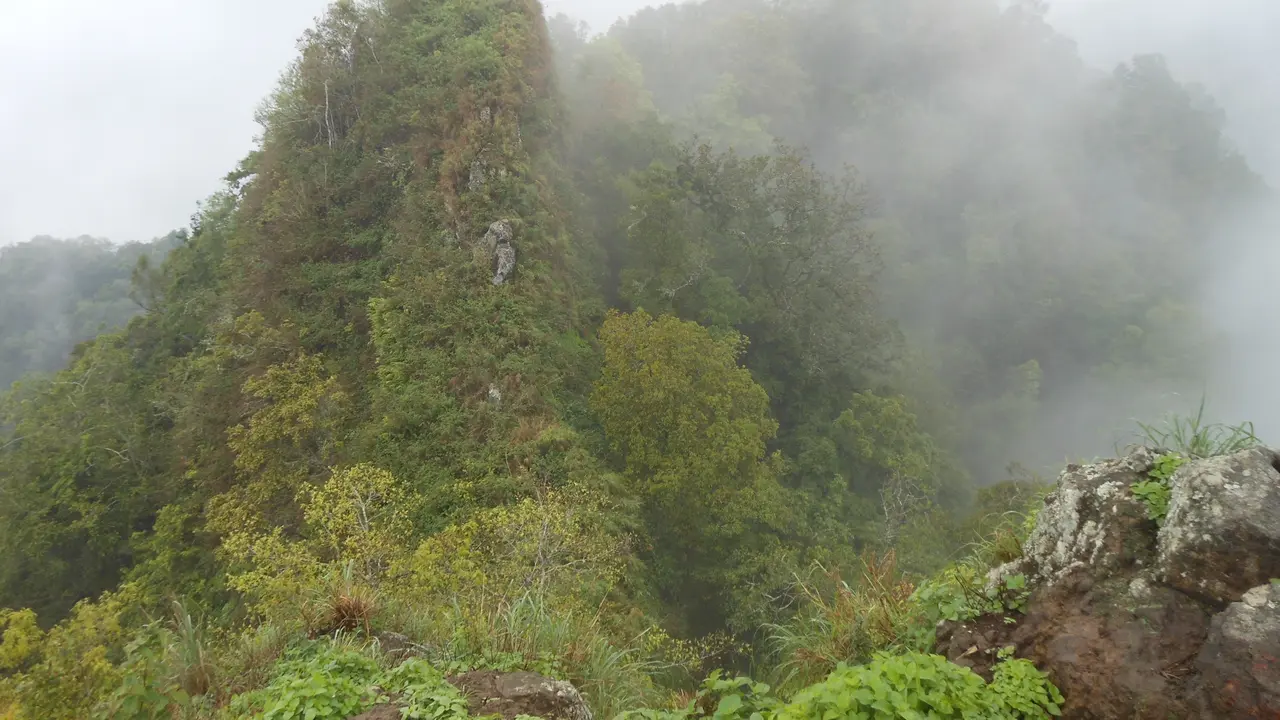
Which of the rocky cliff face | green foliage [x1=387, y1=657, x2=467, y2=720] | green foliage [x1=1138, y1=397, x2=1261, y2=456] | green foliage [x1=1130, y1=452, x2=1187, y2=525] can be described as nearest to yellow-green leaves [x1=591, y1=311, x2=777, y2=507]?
green foliage [x1=387, y1=657, x2=467, y2=720]

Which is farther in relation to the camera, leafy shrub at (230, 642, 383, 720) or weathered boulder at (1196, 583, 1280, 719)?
leafy shrub at (230, 642, 383, 720)

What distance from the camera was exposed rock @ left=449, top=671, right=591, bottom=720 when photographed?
371cm

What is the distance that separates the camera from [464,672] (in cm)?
418

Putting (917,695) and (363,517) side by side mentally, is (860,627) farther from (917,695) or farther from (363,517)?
(363,517)

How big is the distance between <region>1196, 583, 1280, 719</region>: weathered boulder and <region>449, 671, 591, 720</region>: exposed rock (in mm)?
3353

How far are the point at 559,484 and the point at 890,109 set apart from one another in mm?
50701

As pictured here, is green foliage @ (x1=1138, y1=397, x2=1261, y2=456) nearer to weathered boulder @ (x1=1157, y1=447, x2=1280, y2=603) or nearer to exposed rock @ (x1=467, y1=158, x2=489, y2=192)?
weathered boulder @ (x1=1157, y1=447, x2=1280, y2=603)

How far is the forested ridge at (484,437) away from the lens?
4.61 metres

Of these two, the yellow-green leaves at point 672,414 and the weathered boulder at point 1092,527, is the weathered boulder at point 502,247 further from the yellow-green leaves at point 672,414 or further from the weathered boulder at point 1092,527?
the weathered boulder at point 1092,527

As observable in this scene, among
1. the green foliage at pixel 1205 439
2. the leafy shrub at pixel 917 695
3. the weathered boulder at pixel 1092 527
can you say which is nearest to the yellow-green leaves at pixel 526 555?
the leafy shrub at pixel 917 695

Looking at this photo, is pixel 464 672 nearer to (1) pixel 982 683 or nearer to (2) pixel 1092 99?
(1) pixel 982 683

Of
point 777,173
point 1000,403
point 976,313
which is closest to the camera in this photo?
point 777,173

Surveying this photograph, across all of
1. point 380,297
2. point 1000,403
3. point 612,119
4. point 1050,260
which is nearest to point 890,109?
point 1050,260

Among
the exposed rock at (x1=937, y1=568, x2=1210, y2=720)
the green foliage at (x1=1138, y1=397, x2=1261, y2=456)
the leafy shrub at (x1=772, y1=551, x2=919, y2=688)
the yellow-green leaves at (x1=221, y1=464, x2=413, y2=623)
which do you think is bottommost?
the yellow-green leaves at (x1=221, y1=464, x2=413, y2=623)
